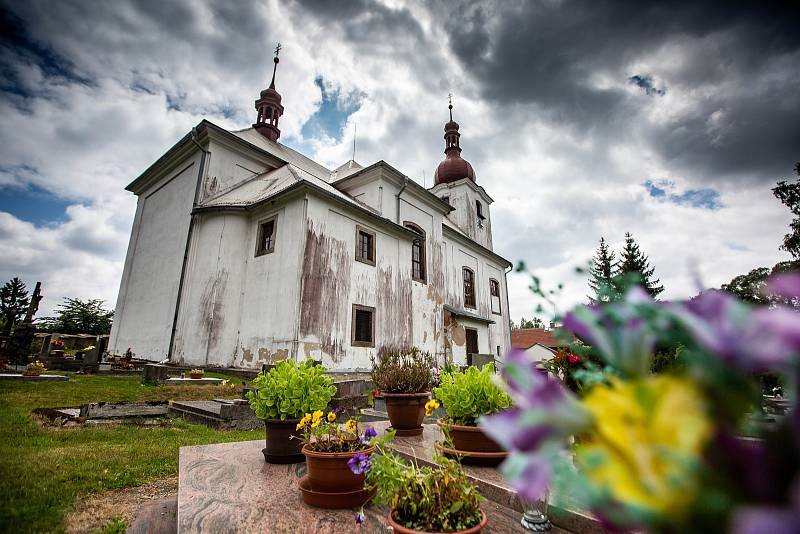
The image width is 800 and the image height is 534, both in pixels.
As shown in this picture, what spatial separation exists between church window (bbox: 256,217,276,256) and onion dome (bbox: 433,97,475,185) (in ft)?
48.0

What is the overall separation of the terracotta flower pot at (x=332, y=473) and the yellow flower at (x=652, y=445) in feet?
7.82

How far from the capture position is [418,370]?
14.3ft

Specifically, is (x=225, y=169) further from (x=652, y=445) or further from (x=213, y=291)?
(x=652, y=445)

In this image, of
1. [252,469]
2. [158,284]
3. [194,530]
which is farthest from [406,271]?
[194,530]

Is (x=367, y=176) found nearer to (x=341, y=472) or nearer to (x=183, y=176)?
(x=183, y=176)

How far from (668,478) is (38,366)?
43.1ft

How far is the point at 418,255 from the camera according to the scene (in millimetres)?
15867

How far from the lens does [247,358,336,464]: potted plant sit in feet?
11.2

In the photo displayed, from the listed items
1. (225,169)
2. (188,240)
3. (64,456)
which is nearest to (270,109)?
(225,169)

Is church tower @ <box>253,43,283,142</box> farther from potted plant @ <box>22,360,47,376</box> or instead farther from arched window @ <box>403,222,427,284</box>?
potted plant @ <box>22,360,47,376</box>

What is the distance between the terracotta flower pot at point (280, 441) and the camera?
135 inches

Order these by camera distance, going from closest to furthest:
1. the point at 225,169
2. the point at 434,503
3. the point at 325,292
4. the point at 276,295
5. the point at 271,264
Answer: the point at 434,503 → the point at 276,295 → the point at 325,292 → the point at 271,264 → the point at 225,169

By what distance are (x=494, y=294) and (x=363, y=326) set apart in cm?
1286

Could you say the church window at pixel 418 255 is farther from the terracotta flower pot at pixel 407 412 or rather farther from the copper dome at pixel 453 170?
the terracotta flower pot at pixel 407 412
